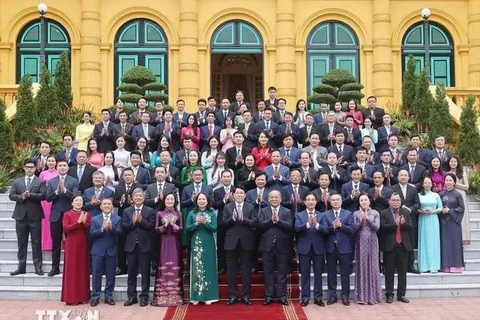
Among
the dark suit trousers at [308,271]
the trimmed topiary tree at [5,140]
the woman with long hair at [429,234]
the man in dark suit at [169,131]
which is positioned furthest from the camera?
the trimmed topiary tree at [5,140]

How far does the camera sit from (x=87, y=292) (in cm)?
1201

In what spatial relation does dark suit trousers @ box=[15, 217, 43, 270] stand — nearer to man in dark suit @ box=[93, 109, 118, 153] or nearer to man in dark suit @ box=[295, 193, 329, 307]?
man in dark suit @ box=[93, 109, 118, 153]

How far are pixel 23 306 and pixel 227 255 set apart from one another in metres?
3.41

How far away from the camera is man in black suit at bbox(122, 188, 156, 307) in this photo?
11.9 metres

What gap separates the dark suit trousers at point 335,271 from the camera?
473 inches

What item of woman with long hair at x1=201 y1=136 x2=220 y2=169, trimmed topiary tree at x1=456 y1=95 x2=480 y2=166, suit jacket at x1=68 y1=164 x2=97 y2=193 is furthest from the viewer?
trimmed topiary tree at x1=456 y1=95 x2=480 y2=166

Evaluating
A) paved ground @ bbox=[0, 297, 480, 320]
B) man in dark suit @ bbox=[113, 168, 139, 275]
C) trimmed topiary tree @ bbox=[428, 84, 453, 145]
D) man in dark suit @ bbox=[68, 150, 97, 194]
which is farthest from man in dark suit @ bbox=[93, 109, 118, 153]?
trimmed topiary tree @ bbox=[428, 84, 453, 145]

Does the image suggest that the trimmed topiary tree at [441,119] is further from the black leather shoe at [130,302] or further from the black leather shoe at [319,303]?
the black leather shoe at [130,302]

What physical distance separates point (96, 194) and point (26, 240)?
Result: 1.60m

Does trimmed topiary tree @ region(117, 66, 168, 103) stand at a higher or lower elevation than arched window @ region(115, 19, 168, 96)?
lower

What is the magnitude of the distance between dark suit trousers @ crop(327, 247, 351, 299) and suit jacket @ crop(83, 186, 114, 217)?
12.7ft

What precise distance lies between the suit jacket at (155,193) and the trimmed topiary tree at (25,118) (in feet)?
21.9

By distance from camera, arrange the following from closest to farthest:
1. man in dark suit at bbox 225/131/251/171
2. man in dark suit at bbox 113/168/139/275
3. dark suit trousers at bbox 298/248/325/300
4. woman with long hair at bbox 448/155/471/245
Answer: dark suit trousers at bbox 298/248/325/300, man in dark suit at bbox 113/168/139/275, woman with long hair at bbox 448/155/471/245, man in dark suit at bbox 225/131/251/171

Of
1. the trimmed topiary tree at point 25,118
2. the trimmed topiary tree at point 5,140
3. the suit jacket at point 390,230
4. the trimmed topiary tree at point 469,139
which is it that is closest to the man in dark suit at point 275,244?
the suit jacket at point 390,230
